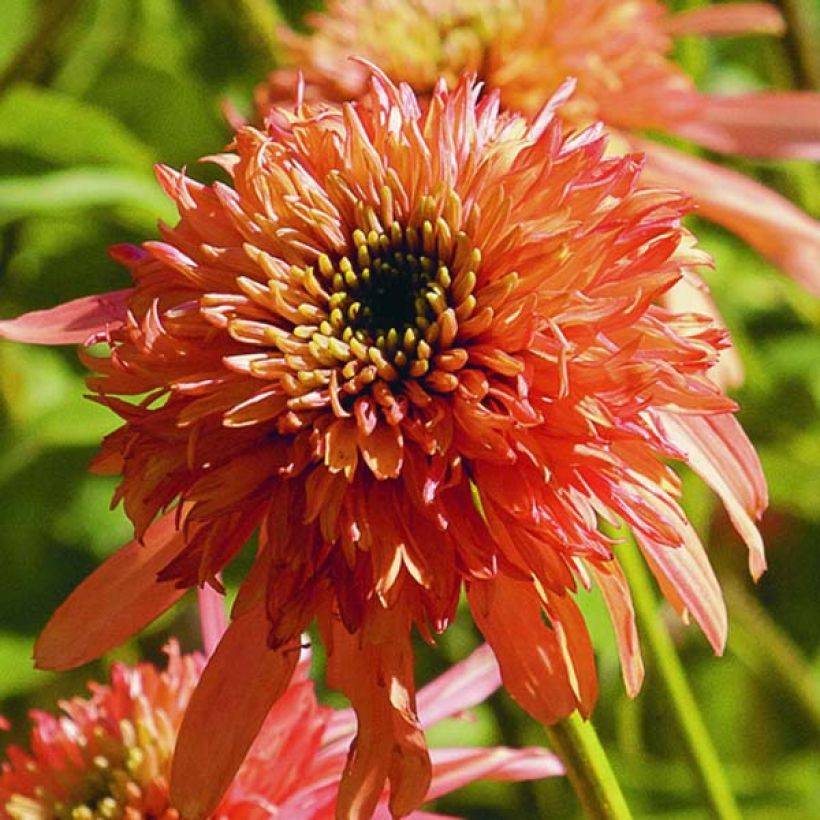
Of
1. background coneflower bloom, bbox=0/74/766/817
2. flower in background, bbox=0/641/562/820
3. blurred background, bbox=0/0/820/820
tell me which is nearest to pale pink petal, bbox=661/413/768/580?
background coneflower bloom, bbox=0/74/766/817

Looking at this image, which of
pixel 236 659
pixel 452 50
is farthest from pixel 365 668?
pixel 452 50

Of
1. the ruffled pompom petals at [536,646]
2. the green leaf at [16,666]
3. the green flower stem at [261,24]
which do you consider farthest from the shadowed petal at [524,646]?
the green flower stem at [261,24]

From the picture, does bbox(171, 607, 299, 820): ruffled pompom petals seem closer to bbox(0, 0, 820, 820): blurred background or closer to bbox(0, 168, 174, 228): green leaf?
bbox(0, 0, 820, 820): blurred background

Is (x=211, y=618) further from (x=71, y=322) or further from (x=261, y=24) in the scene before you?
(x=261, y=24)

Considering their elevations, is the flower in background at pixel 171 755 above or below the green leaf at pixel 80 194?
below

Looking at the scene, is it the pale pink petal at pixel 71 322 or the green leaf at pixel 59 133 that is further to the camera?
the green leaf at pixel 59 133

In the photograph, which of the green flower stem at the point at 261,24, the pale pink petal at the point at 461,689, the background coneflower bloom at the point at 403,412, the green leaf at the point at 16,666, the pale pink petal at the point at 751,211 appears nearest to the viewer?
the background coneflower bloom at the point at 403,412

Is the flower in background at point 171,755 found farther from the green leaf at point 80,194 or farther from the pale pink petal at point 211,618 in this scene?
the green leaf at point 80,194
